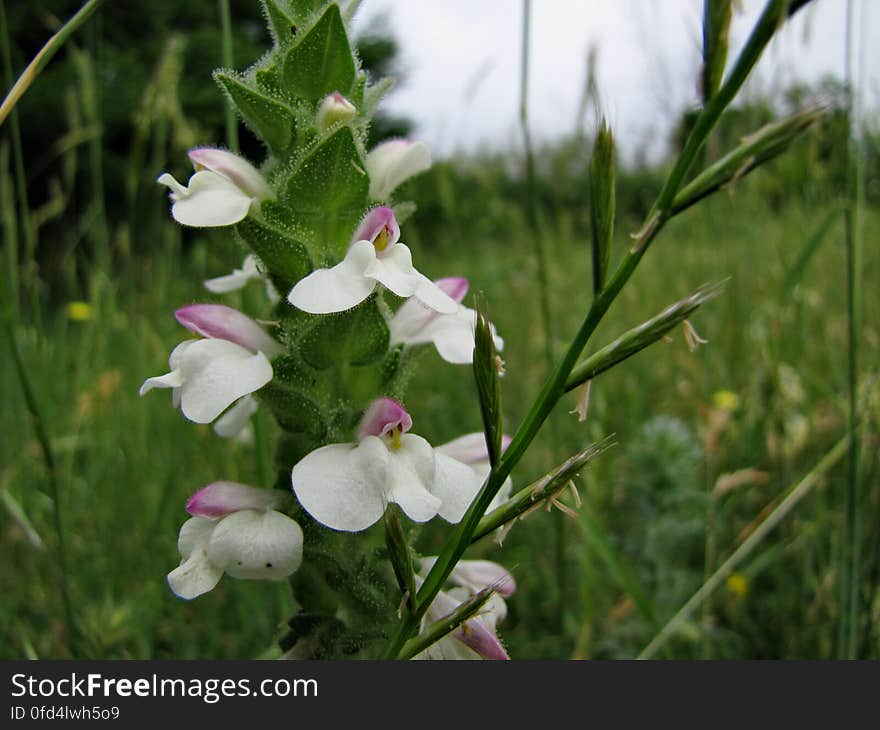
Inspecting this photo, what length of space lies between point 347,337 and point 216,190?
18 centimetres

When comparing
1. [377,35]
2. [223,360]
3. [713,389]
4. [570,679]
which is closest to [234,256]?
[223,360]

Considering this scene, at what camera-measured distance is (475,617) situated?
2.39 ft

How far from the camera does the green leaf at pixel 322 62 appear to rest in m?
0.73

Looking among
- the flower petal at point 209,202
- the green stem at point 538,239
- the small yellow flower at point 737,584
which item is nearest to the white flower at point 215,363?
the flower petal at point 209,202

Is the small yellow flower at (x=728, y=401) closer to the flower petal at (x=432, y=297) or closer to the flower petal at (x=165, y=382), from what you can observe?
the flower petal at (x=432, y=297)

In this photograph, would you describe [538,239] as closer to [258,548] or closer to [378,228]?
[378,228]

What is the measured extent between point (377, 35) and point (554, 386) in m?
15.5

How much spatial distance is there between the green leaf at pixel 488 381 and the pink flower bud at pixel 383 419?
18cm

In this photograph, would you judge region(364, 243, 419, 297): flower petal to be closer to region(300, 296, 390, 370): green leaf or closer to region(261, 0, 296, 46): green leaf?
region(300, 296, 390, 370): green leaf

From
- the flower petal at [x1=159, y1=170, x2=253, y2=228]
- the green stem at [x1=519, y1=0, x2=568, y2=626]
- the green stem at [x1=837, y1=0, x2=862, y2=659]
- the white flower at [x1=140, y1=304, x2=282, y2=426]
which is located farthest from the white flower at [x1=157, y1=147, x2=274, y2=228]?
the green stem at [x1=837, y1=0, x2=862, y2=659]

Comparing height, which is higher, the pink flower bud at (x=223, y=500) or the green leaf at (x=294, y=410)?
the green leaf at (x=294, y=410)

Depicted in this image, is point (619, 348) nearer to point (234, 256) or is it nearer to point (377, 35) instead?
point (234, 256)

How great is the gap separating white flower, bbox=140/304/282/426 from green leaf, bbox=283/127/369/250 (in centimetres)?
12

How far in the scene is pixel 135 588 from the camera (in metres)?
1.67
